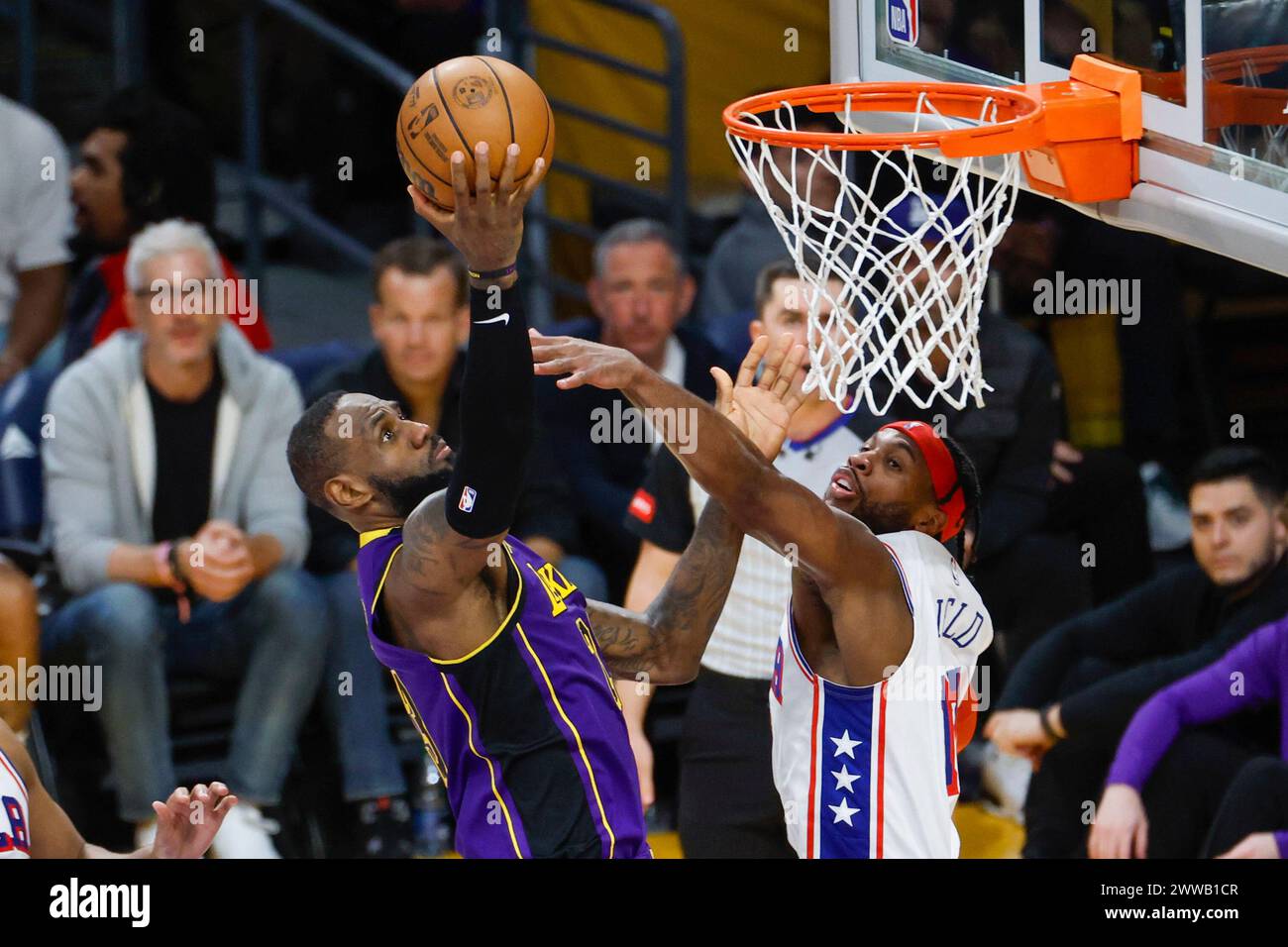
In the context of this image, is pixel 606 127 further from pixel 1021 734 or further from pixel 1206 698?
pixel 1206 698

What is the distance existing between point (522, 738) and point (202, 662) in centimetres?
173

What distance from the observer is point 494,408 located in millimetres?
3012

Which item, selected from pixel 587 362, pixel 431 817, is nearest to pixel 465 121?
pixel 587 362

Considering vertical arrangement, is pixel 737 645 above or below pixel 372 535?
below

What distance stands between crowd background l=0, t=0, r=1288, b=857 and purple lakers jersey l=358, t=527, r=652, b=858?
1066 millimetres

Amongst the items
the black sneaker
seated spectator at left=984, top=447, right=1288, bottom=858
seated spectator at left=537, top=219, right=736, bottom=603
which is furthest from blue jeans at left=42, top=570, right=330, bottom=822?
seated spectator at left=984, top=447, right=1288, bottom=858

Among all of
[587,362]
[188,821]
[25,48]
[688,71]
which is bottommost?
[188,821]

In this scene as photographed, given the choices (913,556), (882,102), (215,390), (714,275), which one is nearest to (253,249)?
(215,390)

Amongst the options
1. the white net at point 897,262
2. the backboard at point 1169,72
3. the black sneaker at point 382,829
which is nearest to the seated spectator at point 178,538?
the black sneaker at point 382,829

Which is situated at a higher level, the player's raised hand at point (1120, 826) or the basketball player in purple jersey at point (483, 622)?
the basketball player in purple jersey at point (483, 622)

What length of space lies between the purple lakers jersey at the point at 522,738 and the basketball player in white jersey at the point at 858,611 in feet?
1.30

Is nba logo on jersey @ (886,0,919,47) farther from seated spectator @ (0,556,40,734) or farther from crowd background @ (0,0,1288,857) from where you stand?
seated spectator @ (0,556,40,734)

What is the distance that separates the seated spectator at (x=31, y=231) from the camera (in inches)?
206

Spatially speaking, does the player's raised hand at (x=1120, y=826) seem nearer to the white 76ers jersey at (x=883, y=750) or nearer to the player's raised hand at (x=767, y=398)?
the white 76ers jersey at (x=883, y=750)
